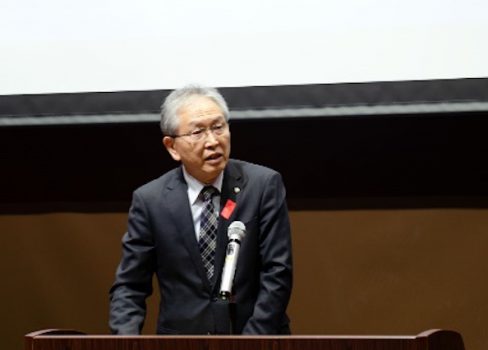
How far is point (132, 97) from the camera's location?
3.27m

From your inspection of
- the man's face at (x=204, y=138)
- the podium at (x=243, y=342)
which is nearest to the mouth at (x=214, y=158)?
the man's face at (x=204, y=138)

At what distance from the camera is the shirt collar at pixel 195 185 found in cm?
270

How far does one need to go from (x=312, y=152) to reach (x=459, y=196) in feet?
1.83

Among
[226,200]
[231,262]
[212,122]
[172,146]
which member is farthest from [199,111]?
[231,262]

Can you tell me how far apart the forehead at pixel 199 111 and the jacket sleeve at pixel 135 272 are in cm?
29

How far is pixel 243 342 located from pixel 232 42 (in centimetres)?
156

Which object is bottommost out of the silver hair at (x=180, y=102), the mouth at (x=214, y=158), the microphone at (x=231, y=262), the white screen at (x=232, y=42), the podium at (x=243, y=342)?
the podium at (x=243, y=342)

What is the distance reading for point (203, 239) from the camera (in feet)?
8.63

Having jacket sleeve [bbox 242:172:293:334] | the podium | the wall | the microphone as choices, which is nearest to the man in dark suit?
jacket sleeve [bbox 242:172:293:334]

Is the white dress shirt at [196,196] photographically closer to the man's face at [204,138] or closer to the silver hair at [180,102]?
the man's face at [204,138]

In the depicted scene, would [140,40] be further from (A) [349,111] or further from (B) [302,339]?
(B) [302,339]

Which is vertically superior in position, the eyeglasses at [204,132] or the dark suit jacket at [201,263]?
the eyeglasses at [204,132]

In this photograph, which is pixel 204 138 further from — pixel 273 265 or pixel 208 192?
pixel 273 265

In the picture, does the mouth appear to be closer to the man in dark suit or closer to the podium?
the man in dark suit
